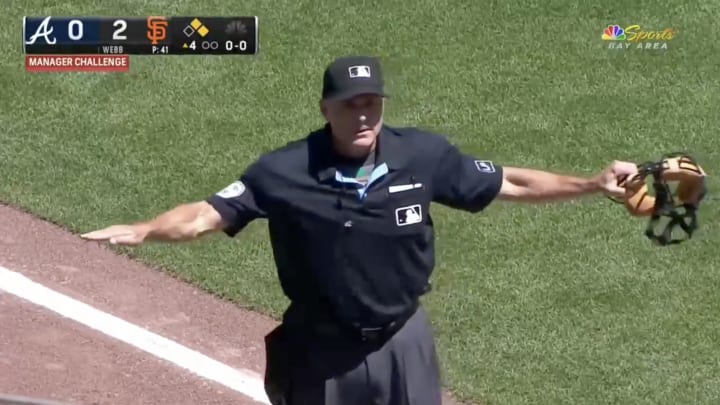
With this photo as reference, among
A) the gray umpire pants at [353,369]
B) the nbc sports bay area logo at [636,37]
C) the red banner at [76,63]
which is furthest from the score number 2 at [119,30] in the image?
the gray umpire pants at [353,369]

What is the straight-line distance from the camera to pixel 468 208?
550 cm

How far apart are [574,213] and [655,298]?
0.97m

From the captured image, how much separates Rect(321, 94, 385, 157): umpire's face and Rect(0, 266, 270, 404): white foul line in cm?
244

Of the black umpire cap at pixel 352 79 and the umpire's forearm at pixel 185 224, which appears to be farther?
the umpire's forearm at pixel 185 224

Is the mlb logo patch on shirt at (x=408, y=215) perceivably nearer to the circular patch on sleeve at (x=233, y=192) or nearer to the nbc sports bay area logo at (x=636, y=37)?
the circular patch on sleeve at (x=233, y=192)

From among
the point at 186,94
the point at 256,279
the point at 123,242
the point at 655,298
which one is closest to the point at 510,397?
the point at 655,298

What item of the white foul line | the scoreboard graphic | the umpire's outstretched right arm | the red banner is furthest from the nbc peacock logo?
the umpire's outstretched right arm

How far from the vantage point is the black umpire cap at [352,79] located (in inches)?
201

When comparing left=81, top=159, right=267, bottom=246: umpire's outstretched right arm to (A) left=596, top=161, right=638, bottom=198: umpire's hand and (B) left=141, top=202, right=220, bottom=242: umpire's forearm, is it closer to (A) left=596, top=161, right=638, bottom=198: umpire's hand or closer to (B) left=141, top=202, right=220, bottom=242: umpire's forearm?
(B) left=141, top=202, right=220, bottom=242: umpire's forearm

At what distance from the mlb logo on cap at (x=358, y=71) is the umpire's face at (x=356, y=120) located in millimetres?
82

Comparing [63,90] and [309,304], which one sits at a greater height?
[309,304]

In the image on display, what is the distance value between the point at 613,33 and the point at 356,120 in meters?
5.97

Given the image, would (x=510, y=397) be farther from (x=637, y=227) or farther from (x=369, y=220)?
(x=369, y=220)

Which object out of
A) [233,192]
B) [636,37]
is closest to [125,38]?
[636,37]
